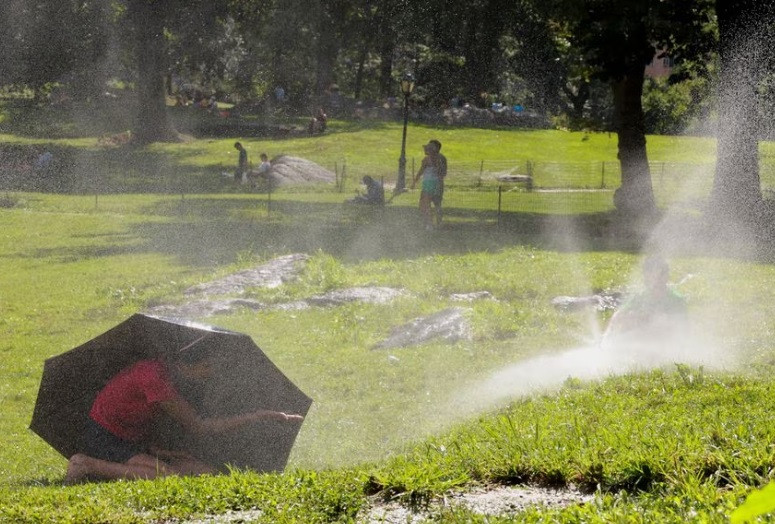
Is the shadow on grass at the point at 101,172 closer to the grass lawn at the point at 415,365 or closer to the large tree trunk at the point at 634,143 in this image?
the grass lawn at the point at 415,365

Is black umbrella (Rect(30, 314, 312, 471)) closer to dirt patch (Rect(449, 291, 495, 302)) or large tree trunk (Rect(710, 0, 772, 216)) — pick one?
dirt patch (Rect(449, 291, 495, 302))

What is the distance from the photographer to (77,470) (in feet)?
24.6

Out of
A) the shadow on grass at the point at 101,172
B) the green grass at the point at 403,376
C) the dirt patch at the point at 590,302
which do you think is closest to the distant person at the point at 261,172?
Result: the shadow on grass at the point at 101,172

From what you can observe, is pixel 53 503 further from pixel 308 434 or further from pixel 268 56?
pixel 268 56

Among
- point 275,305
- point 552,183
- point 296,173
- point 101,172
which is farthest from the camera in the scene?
point 101,172

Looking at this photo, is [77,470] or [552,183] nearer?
[77,470]

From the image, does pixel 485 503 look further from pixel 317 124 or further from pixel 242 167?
pixel 317 124

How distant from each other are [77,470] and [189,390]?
89 centimetres

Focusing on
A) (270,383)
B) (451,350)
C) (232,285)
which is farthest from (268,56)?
(270,383)

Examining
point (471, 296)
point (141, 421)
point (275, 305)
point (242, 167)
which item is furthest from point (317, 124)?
point (141, 421)

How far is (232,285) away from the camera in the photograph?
16.7m

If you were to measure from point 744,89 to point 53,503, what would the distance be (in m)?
26.2

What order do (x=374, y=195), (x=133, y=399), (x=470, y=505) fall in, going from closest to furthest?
(x=470, y=505) < (x=133, y=399) < (x=374, y=195)

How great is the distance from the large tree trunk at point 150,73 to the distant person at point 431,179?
2470cm
